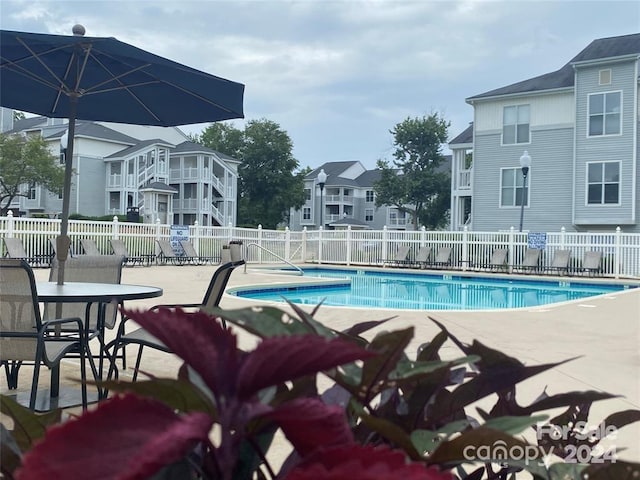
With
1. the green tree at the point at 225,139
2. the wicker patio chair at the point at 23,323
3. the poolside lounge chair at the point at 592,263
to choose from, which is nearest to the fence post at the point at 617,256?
the poolside lounge chair at the point at 592,263

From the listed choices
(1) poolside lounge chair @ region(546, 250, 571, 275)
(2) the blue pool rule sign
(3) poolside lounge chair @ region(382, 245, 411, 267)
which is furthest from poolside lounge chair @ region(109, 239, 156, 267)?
(1) poolside lounge chair @ region(546, 250, 571, 275)

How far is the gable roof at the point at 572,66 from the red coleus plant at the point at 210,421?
22.1m

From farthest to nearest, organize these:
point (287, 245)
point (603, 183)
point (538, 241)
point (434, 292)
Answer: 1. point (287, 245)
2. point (603, 183)
3. point (538, 241)
4. point (434, 292)

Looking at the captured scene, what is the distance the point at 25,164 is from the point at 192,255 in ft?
59.3

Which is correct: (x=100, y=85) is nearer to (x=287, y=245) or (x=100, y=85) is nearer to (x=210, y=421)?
(x=210, y=421)

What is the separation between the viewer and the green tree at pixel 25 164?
31.8 m

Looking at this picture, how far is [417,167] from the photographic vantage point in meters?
37.4

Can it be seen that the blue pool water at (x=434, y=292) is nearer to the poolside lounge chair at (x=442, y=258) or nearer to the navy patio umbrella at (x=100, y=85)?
the poolside lounge chair at (x=442, y=258)

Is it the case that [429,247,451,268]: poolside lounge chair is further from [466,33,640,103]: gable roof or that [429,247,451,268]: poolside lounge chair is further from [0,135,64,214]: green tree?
[0,135,64,214]: green tree

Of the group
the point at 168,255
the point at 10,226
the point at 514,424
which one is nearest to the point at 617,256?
the point at 168,255

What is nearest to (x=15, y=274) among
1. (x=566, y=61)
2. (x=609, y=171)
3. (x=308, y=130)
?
(x=609, y=171)

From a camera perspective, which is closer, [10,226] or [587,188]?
[10,226]

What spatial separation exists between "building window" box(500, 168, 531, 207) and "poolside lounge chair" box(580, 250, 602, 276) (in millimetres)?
4984

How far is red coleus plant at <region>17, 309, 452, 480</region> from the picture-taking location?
34cm
